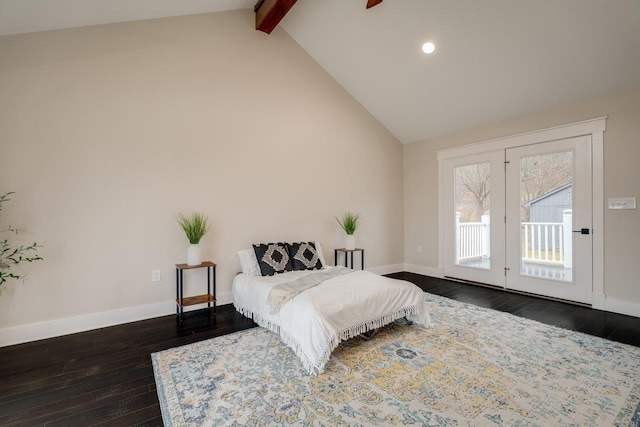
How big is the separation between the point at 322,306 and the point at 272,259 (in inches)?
52.4

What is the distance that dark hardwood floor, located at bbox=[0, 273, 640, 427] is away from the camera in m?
1.77

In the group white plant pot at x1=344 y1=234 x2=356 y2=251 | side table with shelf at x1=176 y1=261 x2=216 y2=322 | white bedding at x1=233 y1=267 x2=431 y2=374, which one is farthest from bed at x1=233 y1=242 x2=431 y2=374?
white plant pot at x1=344 y1=234 x2=356 y2=251

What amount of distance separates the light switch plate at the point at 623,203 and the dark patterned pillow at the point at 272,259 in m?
3.78

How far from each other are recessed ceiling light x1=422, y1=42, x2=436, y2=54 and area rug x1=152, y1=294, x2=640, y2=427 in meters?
3.31

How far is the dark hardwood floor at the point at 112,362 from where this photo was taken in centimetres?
177

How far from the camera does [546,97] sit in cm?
377

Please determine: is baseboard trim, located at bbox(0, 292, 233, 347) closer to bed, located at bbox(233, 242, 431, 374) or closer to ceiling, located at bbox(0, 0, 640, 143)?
bed, located at bbox(233, 242, 431, 374)

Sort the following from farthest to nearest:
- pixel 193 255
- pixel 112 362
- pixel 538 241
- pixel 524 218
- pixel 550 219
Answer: pixel 524 218 < pixel 538 241 < pixel 550 219 < pixel 193 255 < pixel 112 362

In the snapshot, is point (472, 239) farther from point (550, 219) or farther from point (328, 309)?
point (328, 309)

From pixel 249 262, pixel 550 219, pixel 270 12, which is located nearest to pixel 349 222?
pixel 249 262

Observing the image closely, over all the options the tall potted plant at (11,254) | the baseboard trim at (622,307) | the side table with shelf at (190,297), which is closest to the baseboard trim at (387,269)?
the side table with shelf at (190,297)

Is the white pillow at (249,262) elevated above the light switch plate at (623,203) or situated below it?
below

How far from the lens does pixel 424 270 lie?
5.46m

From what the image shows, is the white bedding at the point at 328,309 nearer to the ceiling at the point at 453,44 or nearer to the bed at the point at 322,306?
the bed at the point at 322,306
